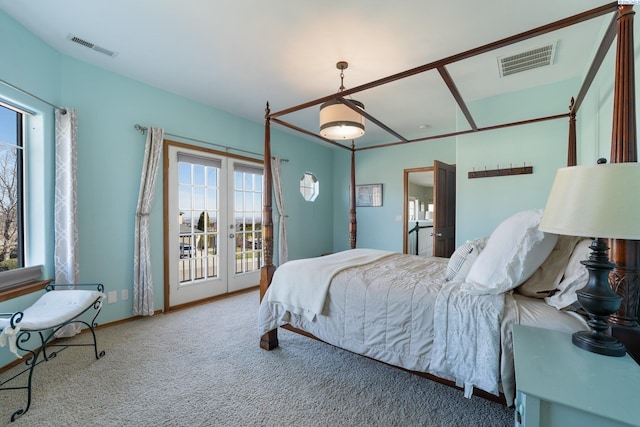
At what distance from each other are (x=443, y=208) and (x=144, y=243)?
3.96m

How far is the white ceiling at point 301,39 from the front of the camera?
6.52 feet

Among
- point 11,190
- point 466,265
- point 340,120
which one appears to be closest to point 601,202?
point 466,265

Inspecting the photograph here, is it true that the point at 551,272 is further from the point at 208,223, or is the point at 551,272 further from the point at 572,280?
the point at 208,223

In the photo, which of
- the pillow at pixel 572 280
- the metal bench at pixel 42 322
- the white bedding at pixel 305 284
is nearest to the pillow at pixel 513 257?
the pillow at pixel 572 280

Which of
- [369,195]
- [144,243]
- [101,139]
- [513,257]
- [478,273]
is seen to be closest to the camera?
[513,257]

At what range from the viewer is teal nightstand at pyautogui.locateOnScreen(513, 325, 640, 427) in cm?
77

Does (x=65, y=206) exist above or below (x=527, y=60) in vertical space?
below

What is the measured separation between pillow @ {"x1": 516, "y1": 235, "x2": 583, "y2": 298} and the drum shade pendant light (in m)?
1.81

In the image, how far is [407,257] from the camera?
296 cm

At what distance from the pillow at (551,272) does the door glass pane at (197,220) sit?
357 centimetres

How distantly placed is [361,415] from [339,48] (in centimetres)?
278

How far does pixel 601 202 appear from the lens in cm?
91

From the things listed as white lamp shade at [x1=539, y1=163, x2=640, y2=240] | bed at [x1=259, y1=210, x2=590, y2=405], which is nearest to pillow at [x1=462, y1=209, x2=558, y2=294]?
bed at [x1=259, y1=210, x2=590, y2=405]

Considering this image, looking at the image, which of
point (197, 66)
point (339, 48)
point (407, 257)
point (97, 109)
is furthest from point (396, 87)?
point (97, 109)
